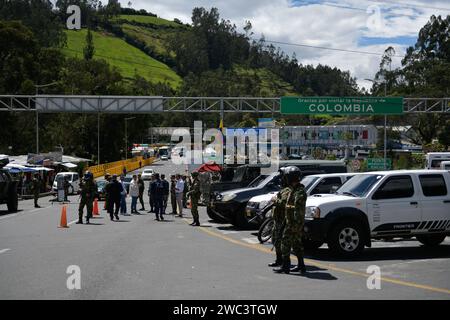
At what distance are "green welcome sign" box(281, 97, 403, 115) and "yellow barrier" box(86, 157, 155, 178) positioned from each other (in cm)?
1619

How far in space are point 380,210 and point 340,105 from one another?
35.4 meters

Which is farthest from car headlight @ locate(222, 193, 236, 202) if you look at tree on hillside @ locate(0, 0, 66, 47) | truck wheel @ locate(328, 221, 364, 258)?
tree on hillside @ locate(0, 0, 66, 47)

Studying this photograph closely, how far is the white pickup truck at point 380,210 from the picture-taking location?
43.6 feet

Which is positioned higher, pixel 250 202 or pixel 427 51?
pixel 427 51

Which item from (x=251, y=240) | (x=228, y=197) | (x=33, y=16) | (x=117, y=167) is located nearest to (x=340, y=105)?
(x=228, y=197)

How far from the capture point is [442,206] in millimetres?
14062

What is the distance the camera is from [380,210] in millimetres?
13625

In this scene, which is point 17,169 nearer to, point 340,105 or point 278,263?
point 340,105

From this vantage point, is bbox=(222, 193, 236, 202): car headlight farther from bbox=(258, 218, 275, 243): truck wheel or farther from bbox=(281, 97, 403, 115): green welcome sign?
bbox=(281, 97, 403, 115): green welcome sign

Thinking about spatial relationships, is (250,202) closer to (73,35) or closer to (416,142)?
(416,142)

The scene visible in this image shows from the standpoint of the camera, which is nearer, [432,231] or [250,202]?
[432,231]

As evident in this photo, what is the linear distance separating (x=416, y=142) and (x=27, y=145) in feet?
176

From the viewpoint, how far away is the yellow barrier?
65.8 meters
